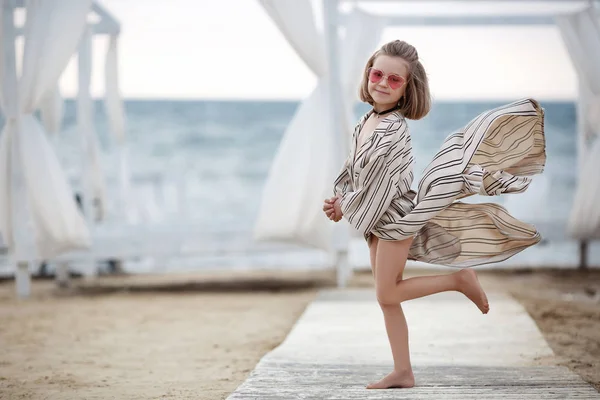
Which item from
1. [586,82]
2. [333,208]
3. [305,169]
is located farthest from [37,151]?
[586,82]

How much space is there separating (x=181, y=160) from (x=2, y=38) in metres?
14.8

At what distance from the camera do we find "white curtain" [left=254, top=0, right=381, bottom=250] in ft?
18.3

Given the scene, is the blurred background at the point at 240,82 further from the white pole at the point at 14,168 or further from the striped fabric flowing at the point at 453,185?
the striped fabric flowing at the point at 453,185

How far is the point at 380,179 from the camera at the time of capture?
2490mm

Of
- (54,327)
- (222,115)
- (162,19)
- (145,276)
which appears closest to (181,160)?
(222,115)

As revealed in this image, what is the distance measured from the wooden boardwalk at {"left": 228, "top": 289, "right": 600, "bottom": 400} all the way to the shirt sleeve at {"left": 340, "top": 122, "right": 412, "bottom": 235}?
54 centimetres

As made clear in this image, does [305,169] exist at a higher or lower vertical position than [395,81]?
lower

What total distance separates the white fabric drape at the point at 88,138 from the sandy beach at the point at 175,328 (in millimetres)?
739

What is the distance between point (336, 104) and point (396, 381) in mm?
3526

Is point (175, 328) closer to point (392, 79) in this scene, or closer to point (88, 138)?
point (392, 79)

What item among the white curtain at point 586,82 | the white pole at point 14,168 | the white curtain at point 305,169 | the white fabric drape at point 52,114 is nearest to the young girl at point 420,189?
the white curtain at point 305,169

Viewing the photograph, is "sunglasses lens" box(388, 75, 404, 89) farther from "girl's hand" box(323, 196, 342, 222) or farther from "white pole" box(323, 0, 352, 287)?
"white pole" box(323, 0, 352, 287)

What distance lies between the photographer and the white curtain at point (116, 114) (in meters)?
7.41

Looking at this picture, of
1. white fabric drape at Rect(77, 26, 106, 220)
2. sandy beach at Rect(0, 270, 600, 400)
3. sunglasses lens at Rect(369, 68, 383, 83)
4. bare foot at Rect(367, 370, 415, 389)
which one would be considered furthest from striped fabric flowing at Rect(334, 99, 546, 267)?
white fabric drape at Rect(77, 26, 106, 220)
